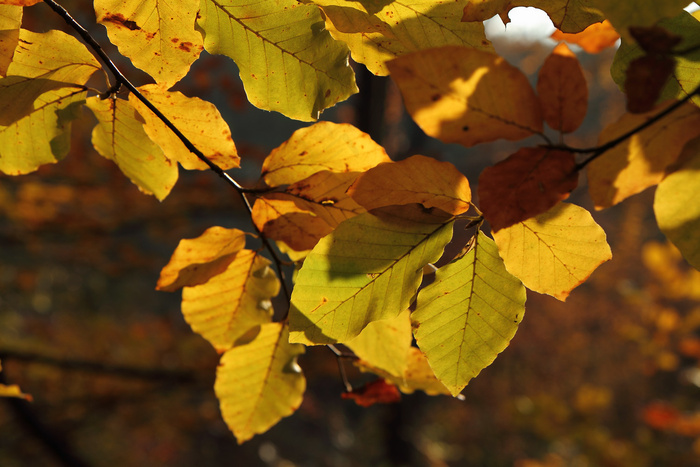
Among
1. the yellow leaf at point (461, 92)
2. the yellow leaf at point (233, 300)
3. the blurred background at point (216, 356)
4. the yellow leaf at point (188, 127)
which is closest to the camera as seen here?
the yellow leaf at point (461, 92)

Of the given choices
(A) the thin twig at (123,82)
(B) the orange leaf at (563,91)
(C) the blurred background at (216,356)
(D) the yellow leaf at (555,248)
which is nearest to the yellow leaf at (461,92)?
(B) the orange leaf at (563,91)

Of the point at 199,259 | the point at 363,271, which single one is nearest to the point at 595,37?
the point at 363,271

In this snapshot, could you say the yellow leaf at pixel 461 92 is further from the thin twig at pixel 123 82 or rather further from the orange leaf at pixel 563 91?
the thin twig at pixel 123 82

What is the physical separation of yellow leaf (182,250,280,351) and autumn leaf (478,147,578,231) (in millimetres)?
351

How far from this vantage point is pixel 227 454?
23.1ft

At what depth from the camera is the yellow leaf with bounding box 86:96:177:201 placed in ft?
1.79

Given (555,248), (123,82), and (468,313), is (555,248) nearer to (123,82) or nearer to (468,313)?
(468,313)

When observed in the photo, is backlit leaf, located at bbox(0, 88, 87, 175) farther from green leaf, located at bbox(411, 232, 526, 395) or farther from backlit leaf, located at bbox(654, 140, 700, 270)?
backlit leaf, located at bbox(654, 140, 700, 270)

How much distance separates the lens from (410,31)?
1.50ft

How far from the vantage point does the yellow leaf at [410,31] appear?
45 cm

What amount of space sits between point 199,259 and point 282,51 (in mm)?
253

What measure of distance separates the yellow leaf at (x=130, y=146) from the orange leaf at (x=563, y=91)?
445mm

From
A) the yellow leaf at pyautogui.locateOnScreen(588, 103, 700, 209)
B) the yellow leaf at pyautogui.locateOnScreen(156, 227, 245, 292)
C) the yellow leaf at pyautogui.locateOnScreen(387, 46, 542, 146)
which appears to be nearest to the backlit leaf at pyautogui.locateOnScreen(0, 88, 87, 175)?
the yellow leaf at pyautogui.locateOnScreen(156, 227, 245, 292)

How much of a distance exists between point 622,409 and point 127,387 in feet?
28.3
